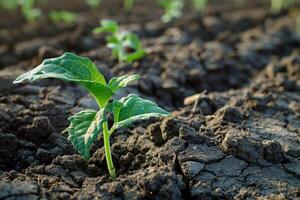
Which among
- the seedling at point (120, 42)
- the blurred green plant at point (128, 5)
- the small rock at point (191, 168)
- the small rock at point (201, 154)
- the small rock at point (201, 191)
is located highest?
the blurred green plant at point (128, 5)

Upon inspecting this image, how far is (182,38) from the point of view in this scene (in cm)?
454

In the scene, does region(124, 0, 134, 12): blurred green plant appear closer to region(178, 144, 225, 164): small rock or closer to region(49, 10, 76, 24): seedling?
region(49, 10, 76, 24): seedling

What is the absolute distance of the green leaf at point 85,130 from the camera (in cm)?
199

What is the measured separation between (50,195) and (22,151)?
0.51 meters

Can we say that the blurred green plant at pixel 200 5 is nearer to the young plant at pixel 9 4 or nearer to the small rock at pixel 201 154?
the young plant at pixel 9 4

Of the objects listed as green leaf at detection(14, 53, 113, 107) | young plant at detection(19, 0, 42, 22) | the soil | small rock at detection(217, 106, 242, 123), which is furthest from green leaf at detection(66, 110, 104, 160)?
young plant at detection(19, 0, 42, 22)

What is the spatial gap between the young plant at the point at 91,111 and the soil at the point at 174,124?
247mm

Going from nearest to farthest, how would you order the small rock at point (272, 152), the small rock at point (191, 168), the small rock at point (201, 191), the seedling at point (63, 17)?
1. the small rock at point (201, 191)
2. the small rock at point (191, 168)
3. the small rock at point (272, 152)
4. the seedling at point (63, 17)

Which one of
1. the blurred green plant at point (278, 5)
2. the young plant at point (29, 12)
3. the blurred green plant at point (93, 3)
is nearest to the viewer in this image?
the young plant at point (29, 12)

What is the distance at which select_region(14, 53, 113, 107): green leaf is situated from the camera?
6.76ft

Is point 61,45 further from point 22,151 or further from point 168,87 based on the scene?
point 22,151

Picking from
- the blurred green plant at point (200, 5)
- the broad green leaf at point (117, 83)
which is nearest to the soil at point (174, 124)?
the broad green leaf at point (117, 83)

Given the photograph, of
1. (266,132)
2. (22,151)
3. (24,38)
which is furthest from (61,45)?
(266,132)

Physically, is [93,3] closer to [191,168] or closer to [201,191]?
[191,168]
